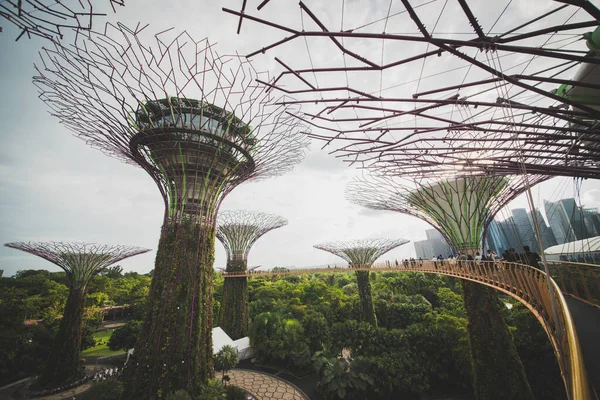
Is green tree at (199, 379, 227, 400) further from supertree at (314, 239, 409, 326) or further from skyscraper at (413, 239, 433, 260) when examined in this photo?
skyscraper at (413, 239, 433, 260)

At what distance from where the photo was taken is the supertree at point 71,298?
1348cm

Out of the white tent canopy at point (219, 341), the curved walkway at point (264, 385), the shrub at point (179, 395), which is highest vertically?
the shrub at point (179, 395)

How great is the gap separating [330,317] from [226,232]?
12.5 m

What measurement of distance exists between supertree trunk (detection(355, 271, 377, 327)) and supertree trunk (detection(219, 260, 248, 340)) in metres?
9.94

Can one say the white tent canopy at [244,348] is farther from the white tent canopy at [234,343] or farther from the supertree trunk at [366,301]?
the supertree trunk at [366,301]

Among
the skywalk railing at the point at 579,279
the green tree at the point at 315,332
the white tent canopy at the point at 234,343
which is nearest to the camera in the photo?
the skywalk railing at the point at 579,279

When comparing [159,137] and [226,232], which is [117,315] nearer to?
[226,232]

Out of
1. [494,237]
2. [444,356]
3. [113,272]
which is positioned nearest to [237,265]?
[444,356]

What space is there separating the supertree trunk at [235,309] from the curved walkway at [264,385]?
394cm

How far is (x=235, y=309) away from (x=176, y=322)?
1209 cm

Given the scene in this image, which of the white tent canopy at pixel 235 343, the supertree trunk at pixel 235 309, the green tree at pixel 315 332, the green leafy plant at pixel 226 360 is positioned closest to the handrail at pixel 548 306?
the green tree at pixel 315 332

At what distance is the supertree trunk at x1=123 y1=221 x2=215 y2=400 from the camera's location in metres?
8.04

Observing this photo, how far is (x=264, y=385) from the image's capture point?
13258 mm

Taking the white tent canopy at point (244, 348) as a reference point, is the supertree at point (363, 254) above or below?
above
